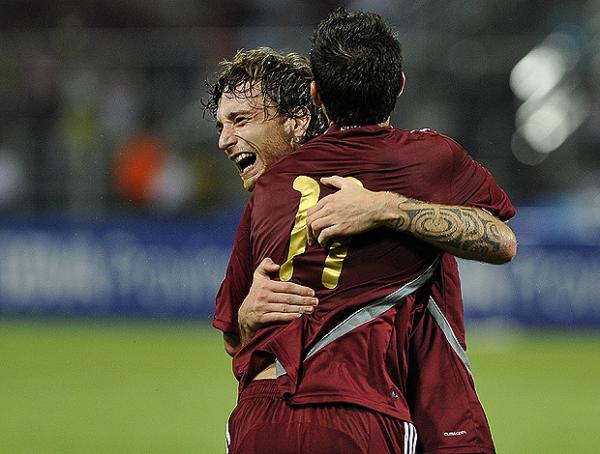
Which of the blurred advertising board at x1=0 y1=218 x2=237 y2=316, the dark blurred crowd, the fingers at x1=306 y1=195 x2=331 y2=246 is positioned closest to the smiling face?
the fingers at x1=306 y1=195 x2=331 y2=246

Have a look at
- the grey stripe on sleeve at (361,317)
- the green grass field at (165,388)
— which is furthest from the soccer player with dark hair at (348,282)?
the green grass field at (165,388)

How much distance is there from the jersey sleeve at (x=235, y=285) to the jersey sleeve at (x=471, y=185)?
0.65 m

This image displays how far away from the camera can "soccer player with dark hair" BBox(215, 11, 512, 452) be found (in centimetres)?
333

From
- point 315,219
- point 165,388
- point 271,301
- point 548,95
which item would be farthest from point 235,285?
point 548,95

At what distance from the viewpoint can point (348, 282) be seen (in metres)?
3.44

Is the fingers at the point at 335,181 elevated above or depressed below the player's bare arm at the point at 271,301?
above

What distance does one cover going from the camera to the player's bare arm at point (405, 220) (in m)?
3.41

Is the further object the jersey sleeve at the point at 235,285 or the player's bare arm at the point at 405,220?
the jersey sleeve at the point at 235,285

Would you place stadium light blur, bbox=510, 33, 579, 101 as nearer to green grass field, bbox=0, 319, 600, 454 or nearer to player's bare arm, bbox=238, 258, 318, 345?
green grass field, bbox=0, 319, 600, 454

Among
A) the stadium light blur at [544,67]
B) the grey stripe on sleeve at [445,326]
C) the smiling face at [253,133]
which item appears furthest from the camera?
the stadium light blur at [544,67]

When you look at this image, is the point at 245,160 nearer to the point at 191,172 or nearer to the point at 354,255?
the point at 354,255

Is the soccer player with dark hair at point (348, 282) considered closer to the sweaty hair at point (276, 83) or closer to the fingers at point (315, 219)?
the fingers at point (315, 219)

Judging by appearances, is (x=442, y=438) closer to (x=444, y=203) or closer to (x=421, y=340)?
(x=421, y=340)

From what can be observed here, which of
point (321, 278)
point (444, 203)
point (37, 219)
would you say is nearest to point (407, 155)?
point (444, 203)
